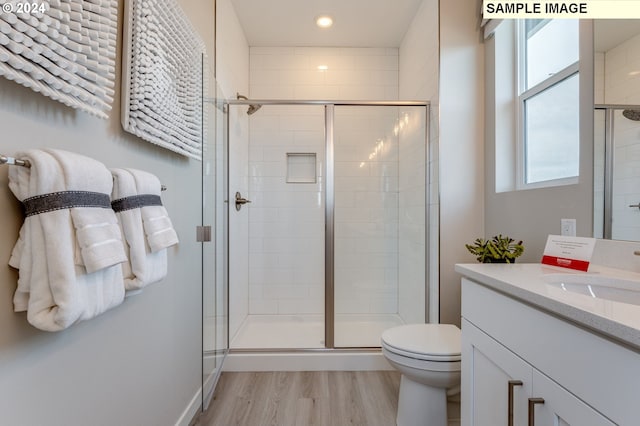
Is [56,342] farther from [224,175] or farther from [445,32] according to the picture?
[445,32]

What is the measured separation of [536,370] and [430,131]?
1722mm

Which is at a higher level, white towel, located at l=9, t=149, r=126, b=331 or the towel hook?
the towel hook

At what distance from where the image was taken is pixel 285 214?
301 centimetres

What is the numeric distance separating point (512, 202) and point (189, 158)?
5.59ft

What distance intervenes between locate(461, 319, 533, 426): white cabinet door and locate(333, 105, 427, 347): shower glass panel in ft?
4.22

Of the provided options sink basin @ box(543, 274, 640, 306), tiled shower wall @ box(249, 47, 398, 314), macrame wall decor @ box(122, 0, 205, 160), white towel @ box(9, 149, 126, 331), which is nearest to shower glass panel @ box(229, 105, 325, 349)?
tiled shower wall @ box(249, 47, 398, 314)

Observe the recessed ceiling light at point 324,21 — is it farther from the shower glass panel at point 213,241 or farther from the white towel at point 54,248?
the white towel at point 54,248

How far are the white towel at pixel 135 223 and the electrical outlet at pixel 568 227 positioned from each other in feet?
5.11

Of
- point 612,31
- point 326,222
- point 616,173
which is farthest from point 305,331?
point 612,31

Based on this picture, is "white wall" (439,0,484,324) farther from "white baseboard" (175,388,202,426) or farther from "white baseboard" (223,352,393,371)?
"white baseboard" (175,388,202,426)

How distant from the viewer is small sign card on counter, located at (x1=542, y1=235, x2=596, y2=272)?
1107mm

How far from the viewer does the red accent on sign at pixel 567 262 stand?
1.11 meters

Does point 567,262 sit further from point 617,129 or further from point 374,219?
point 374,219

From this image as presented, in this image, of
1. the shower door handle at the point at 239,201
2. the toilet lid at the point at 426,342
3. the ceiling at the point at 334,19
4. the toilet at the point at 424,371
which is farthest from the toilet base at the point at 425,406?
the ceiling at the point at 334,19
